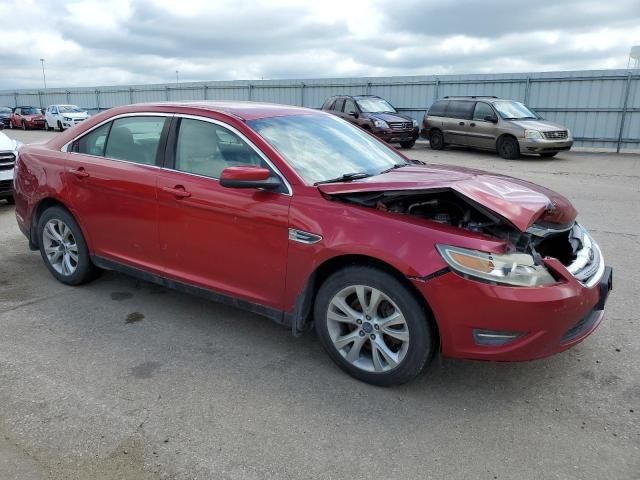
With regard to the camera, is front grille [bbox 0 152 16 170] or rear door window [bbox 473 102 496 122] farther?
rear door window [bbox 473 102 496 122]

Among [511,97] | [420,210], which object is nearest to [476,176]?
[420,210]

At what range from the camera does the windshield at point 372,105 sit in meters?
17.3

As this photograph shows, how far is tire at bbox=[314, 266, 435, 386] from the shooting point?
2.90 m

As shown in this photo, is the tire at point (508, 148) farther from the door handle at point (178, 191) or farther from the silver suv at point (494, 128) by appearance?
the door handle at point (178, 191)

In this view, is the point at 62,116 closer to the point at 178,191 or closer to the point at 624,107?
the point at 624,107

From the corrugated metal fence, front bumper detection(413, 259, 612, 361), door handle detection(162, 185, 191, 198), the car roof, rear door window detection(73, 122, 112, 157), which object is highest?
the corrugated metal fence

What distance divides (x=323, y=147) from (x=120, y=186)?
5.27ft

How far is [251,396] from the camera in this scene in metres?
3.05

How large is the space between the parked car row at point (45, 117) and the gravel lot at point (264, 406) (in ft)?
85.9

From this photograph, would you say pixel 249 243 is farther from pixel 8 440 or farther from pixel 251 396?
pixel 8 440

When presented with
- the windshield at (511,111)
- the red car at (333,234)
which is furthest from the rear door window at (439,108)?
the red car at (333,234)

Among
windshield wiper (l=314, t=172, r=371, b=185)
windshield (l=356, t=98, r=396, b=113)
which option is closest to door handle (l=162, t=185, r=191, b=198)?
windshield wiper (l=314, t=172, r=371, b=185)

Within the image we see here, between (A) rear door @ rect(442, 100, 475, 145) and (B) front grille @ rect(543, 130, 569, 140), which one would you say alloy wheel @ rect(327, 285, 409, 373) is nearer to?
(B) front grille @ rect(543, 130, 569, 140)

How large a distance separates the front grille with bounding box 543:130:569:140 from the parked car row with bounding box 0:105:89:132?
73.3 ft
